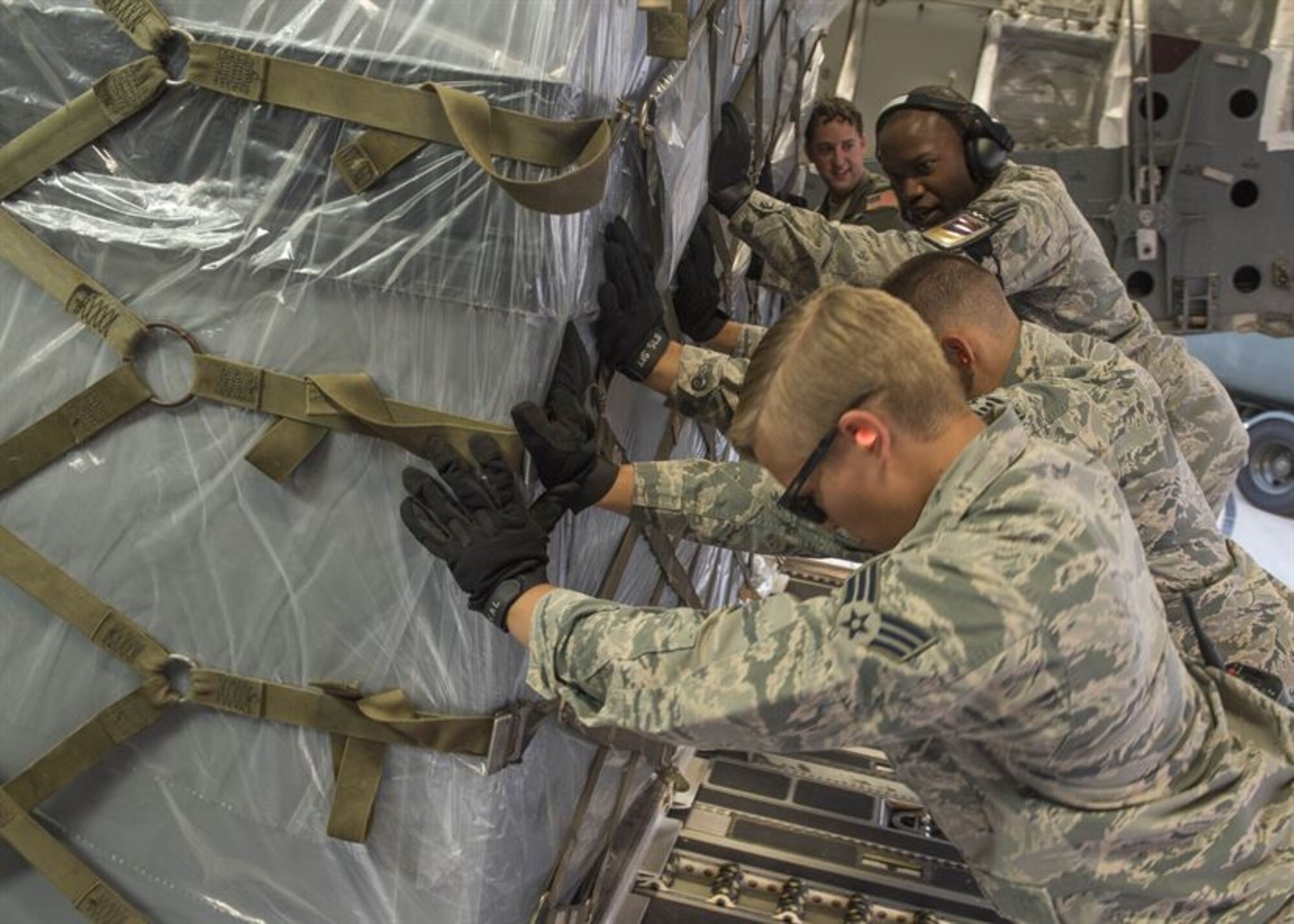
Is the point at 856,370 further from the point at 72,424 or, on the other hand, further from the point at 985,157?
the point at 985,157

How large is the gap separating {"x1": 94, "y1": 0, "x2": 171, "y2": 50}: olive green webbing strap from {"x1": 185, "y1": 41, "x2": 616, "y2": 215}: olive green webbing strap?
0.06 m

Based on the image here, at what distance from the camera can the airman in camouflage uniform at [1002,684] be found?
4.28ft

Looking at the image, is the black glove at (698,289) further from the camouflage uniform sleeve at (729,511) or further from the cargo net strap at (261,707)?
the cargo net strap at (261,707)

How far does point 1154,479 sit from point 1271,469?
621 cm

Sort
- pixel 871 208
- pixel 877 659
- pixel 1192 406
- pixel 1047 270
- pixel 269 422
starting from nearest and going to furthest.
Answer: pixel 877 659 → pixel 269 422 → pixel 1047 270 → pixel 1192 406 → pixel 871 208

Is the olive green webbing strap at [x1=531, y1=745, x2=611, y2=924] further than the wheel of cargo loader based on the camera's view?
No

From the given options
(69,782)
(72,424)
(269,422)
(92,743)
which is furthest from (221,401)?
(69,782)

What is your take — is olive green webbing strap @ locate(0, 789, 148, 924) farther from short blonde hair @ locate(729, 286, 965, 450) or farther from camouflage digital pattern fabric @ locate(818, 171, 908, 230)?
camouflage digital pattern fabric @ locate(818, 171, 908, 230)

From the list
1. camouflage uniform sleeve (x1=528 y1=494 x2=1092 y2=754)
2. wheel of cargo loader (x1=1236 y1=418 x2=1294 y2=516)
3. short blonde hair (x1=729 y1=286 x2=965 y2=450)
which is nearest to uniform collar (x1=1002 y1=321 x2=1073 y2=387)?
short blonde hair (x1=729 y1=286 x2=965 y2=450)

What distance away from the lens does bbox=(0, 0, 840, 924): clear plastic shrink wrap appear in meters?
1.62

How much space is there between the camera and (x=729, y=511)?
2.05 m

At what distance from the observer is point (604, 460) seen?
6.14ft

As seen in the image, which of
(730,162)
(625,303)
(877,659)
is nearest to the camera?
(877,659)

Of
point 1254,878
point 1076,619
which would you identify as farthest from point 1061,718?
point 1254,878
